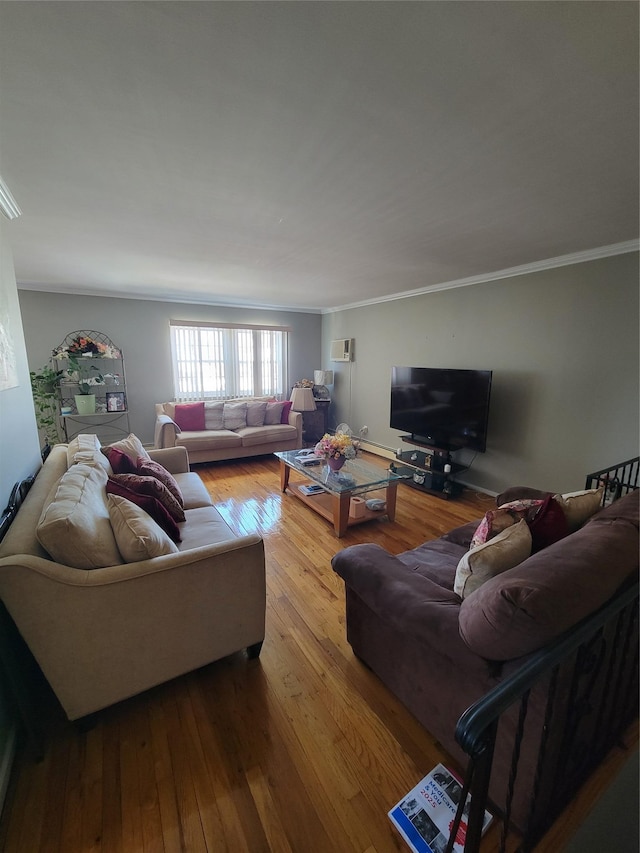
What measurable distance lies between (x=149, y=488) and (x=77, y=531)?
676 mm

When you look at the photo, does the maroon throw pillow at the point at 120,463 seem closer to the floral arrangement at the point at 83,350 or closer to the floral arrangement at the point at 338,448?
the floral arrangement at the point at 338,448

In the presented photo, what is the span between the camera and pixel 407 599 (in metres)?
1.27

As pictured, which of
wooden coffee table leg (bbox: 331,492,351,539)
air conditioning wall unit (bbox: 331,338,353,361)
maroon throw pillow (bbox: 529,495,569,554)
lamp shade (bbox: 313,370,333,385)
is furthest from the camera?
lamp shade (bbox: 313,370,333,385)

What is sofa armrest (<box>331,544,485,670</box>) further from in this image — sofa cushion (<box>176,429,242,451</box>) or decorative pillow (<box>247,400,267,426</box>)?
decorative pillow (<box>247,400,267,426</box>)

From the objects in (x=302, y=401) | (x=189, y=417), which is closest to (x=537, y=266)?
(x=302, y=401)

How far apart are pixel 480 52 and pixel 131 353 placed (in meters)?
5.09

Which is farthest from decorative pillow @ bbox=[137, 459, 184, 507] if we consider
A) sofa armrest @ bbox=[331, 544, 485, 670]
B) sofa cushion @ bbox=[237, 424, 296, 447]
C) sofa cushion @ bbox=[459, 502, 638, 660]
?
sofa cushion @ bbox=[237, 424, 296, 447]

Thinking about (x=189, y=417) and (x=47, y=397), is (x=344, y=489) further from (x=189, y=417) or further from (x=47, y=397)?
(x=47, y=397)

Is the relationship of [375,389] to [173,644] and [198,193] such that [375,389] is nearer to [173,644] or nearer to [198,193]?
[198,193]

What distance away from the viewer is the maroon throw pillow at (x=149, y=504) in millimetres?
1786

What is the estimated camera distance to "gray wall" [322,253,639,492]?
2.66m

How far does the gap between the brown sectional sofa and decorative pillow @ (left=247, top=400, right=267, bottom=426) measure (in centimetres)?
370

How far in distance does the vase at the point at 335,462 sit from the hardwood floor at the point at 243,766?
1.45m

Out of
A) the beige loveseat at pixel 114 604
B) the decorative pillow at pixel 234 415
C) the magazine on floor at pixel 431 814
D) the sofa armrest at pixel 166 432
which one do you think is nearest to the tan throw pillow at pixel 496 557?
the magazine on floor at pixel 431 814
